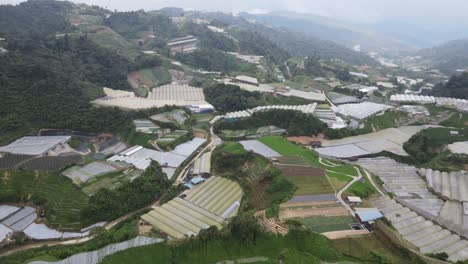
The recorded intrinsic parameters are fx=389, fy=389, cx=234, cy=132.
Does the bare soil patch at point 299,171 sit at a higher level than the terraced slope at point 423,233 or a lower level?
lower

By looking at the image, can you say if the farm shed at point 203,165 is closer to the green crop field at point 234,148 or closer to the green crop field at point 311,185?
the green crop field at point 234,148

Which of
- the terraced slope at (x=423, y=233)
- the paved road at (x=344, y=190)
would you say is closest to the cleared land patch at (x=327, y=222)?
the paved road at (x=344, y=190)

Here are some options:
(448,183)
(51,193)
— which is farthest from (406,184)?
(51,193)

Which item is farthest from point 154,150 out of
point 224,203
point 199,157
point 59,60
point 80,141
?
point 59,60

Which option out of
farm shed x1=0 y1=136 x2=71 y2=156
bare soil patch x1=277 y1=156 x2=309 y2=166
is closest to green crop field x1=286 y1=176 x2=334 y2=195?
bare soil patch x1=277 y1=156 x2=309 y2=166

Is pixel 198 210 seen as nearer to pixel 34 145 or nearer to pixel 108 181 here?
pixel 108 181

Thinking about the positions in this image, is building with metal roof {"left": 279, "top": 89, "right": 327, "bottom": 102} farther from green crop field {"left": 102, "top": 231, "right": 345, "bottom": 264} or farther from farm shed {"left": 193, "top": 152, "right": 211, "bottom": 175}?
green crop field {"left": 102, "top": 231, "right": 345, "bottom": 264}

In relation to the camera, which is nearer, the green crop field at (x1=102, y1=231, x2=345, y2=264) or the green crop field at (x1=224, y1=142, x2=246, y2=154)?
the green crop field at (x1=102, y1=231, x2=345, y2=264)
